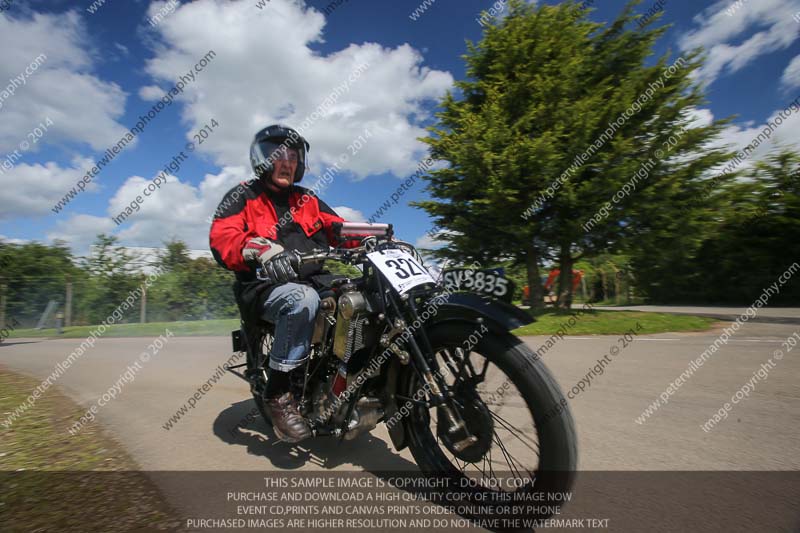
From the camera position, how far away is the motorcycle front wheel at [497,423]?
1608 millimetres

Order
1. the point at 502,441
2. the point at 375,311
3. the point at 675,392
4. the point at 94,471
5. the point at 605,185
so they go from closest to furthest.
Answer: the point at 502,441
the point at 375,311
the point at 94,471
the point at 675,392
the point at 605,185

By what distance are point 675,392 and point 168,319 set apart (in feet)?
49.3

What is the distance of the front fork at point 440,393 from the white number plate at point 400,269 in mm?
187

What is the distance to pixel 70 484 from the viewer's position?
7.34 ft

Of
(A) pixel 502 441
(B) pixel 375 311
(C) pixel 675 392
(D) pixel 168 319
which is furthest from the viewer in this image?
(D) pixel 168 319

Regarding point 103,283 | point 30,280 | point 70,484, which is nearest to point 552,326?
point 70,484

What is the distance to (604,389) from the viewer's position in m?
4.07

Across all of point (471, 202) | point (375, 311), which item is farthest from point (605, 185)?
point (375, 311)

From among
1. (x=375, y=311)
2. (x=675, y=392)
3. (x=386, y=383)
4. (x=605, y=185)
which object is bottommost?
(x=675, y=392)

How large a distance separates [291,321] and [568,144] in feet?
37.8

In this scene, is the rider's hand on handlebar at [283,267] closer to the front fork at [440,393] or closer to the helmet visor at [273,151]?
the front fork at [440,393]

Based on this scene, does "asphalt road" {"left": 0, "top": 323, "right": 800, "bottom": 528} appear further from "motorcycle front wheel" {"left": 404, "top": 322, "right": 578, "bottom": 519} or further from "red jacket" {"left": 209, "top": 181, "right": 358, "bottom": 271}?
"red jacket" {"left": 209, "top": 181, "right": 358, "bottom": 271}

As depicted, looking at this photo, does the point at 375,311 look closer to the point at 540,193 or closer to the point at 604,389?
the point at 604,389

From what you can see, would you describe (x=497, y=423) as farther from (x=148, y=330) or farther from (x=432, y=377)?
(x=148, y=330)
